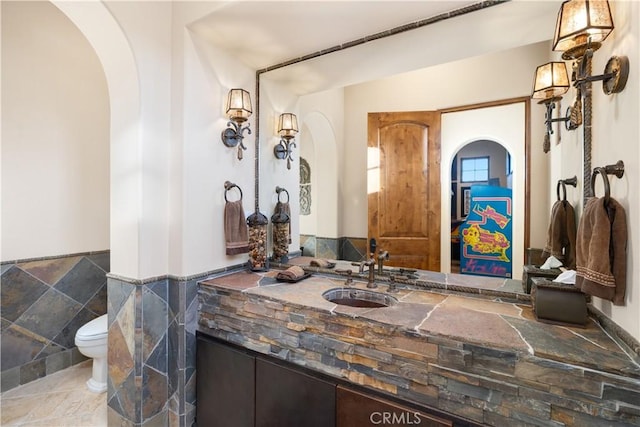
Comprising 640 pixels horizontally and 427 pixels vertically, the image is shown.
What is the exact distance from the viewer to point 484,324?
1.18 metres

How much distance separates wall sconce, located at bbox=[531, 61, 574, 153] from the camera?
1392mm

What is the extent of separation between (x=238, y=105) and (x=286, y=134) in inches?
20.9

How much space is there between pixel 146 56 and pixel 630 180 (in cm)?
227

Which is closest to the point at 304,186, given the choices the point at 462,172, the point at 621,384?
the point at 462,172

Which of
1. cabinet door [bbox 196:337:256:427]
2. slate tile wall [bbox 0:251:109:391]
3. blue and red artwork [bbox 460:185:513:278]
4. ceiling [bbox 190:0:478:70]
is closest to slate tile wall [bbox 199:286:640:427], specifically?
cabinet door [bbox 196:337:256:427]

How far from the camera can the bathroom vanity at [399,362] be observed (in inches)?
36.3

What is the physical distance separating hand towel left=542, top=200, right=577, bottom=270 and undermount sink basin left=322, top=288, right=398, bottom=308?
905 mm

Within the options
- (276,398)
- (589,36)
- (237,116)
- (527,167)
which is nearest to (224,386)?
(276,398)

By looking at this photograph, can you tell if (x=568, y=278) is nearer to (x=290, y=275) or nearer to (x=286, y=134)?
(x=290, y=275)

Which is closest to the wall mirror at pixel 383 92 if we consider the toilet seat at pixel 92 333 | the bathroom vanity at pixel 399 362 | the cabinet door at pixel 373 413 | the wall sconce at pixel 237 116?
the wall sconce at pixel 237 116

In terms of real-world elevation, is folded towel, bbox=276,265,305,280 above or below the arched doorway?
below

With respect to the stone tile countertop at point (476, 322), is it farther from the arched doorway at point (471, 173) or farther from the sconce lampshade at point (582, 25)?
the sconce lampshade at point (582, 25)

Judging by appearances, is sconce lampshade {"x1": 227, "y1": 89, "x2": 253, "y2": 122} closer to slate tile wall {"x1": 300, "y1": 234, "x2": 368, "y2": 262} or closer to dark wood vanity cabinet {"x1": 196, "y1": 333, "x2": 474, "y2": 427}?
slate tile wall {"x1": 300, "y1": 234, "x2": 368, "y2": 262}

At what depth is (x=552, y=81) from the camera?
1.40m
